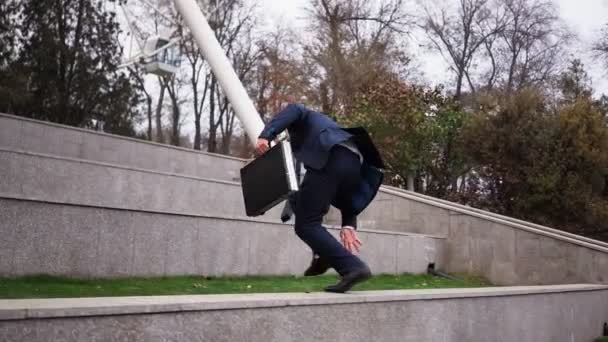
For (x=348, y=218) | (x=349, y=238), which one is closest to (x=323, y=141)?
(x=348, y=218)

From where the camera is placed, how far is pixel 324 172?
491 cm

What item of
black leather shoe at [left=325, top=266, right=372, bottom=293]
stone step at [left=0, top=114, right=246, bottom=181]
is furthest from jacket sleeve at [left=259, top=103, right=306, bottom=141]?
stone step at [left=0, top=114, right=246, bottom=181]

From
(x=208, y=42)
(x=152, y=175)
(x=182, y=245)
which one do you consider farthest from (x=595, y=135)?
(x=182, y=245)

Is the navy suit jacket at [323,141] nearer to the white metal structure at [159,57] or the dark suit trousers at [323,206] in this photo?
the dark suit trousers at [323,206]

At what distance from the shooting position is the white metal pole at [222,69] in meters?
13.3

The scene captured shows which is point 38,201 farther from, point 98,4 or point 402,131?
point 98,4

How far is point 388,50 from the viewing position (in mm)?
31438

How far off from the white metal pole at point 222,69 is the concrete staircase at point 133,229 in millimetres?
1584

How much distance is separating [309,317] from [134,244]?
3.20m

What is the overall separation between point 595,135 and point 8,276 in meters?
13.8

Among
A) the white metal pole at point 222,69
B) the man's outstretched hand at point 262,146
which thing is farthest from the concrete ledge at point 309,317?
the white metal pole at point 222,69

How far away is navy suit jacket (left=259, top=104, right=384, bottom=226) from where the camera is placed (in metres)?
4.94

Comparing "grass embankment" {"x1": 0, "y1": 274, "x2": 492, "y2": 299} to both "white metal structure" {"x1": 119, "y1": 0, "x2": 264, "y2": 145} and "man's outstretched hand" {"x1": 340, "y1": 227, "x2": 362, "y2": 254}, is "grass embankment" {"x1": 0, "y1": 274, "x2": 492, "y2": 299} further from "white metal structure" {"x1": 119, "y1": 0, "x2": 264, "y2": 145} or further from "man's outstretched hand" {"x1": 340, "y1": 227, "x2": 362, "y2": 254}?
"white metal structure" {"x1": 119, "y1": 0, "x2": 264, "y2": 145}

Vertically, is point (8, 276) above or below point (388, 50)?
below
